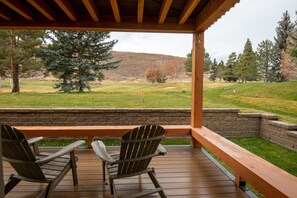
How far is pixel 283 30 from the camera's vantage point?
64.6 ft

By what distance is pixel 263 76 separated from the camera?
15680 millimetres

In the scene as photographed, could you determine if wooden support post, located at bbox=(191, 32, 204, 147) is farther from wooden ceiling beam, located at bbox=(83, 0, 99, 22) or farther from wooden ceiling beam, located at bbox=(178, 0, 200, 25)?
wooden ceiling beam, located at bbox=(83, 0, 99, 22)

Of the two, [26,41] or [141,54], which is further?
[141,54]

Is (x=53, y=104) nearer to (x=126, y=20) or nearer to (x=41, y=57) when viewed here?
(x=41, y=57)

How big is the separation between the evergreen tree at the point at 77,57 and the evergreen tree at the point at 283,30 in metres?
15.3

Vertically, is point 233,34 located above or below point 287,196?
above

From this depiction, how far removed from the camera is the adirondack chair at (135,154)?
234 centimetres

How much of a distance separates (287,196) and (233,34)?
16688 millimetres

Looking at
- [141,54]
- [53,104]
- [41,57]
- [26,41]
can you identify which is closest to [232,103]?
[141,54]

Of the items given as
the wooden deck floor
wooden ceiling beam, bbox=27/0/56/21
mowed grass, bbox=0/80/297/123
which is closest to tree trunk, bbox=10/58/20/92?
mowed grass, bbox=0/80/297/123

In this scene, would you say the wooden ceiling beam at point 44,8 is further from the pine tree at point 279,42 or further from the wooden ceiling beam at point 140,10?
the pine tree at point 279,42

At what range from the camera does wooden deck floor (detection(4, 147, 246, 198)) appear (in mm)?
2633

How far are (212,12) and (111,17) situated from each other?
167 cm

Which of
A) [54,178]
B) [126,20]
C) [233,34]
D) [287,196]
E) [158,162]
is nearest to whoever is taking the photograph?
[287,196]
